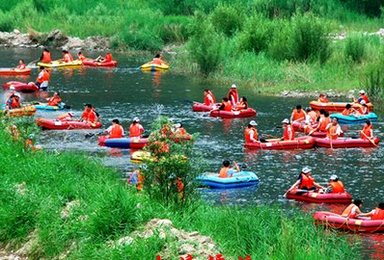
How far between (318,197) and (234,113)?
490 inches

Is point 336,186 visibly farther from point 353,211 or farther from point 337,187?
point 353,211

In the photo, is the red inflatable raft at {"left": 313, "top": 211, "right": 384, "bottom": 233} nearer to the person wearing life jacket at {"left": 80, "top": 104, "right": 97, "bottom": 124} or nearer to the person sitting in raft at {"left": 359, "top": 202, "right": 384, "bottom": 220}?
the person sitting in raft at {"left": 359, "top": 202, "right": 384, "bottom": 220}

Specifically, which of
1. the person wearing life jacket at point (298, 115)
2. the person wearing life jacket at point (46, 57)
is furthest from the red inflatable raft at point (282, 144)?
the person wearing life jacket at point (46, 57)

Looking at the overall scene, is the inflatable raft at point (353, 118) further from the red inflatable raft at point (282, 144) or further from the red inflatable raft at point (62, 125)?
the red inflatable raft at point (62, 125)

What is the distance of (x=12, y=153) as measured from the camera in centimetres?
1941

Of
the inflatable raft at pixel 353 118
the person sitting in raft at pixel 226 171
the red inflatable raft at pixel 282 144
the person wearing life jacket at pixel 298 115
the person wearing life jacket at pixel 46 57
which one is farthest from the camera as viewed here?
the person wearing life jacket at pixel 46 57

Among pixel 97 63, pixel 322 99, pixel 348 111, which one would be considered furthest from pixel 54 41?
pixel 348 111

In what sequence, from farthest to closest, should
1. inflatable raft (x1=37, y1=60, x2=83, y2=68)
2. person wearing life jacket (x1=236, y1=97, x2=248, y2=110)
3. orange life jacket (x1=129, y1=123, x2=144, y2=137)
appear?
inflatable raft (x1=37, y1=60, x2=83, y2=68) → person wearing life jacket (x1=236, y1=97, x2=248, y2=110) → orange life jacket (x1=129, y1=123, x2=144, y2=137)

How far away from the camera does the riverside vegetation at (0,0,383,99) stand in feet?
142

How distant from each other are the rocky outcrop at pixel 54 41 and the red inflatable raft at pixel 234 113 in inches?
1033

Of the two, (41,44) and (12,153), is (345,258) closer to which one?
(12,153)

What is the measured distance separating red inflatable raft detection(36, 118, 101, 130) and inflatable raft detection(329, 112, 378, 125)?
9448 millimetres

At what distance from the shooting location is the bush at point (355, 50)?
4459cm

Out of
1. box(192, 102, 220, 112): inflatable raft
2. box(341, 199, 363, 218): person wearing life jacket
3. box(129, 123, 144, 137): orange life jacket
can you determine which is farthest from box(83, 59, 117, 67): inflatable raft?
box(341, 199, 363, 218): person wearing life jacket
